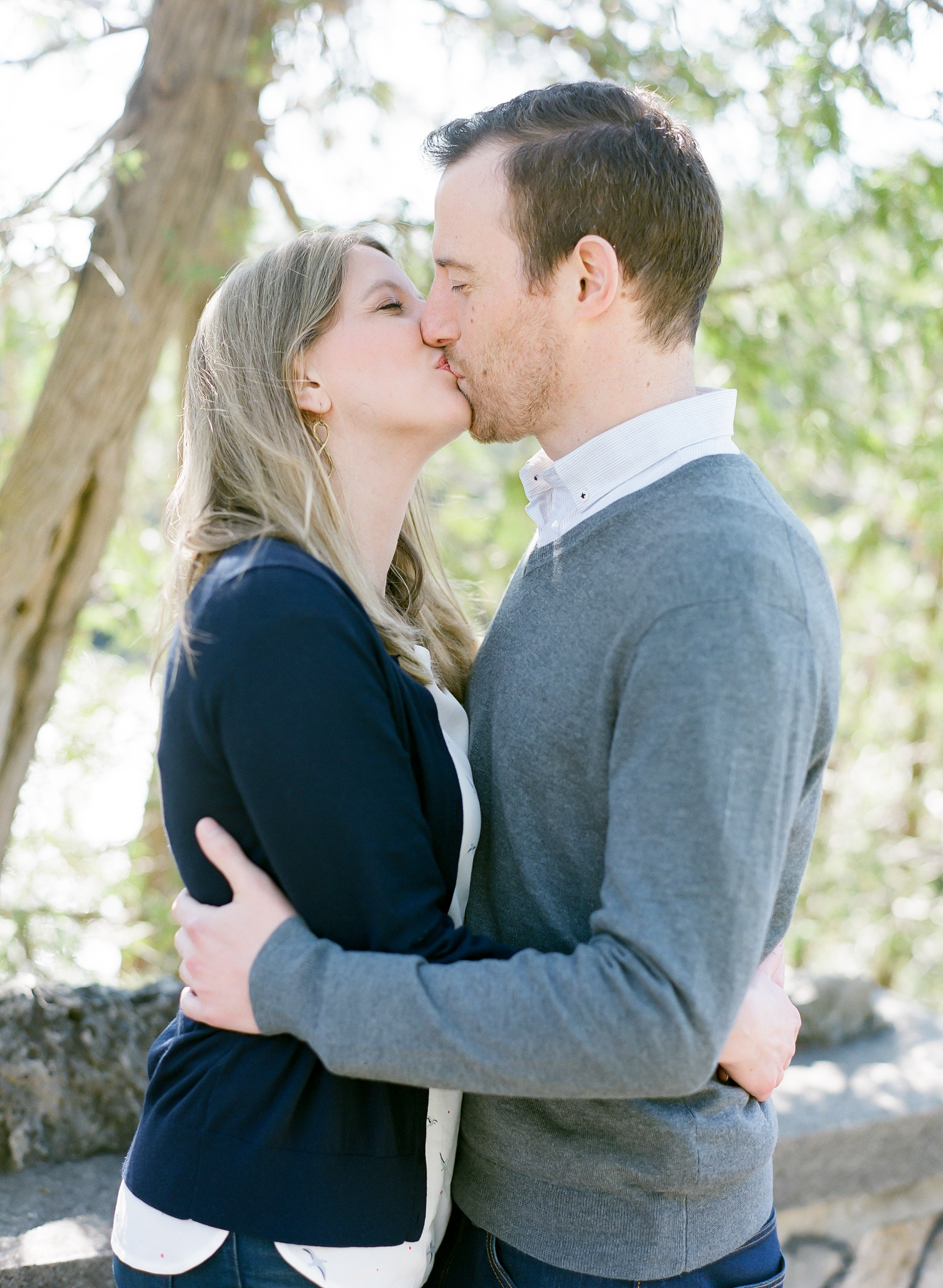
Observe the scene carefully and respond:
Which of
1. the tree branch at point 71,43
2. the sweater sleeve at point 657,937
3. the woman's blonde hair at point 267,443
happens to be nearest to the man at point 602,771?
the sweater sleeve at point 657,937

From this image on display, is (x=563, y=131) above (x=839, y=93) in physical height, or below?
above

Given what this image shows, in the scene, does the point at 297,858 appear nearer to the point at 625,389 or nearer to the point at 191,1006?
the point at 191,1006

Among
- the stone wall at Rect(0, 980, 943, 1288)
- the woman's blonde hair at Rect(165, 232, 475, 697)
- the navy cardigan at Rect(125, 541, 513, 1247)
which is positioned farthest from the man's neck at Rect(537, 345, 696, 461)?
the stone wall at Rect(0, 980, 943, 1288)

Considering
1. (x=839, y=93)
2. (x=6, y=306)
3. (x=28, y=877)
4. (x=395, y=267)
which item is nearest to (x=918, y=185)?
(x=839, y=93)

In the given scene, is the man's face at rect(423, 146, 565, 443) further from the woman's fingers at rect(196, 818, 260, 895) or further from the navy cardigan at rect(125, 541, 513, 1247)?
the woman's fingers at rect(196, 818, 260, 895)

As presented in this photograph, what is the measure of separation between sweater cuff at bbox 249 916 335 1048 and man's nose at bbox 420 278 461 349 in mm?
985

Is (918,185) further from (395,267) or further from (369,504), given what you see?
(369,504)

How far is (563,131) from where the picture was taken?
1624 millimetres

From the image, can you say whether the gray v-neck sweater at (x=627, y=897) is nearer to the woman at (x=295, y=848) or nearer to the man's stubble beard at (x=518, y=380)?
the woman at (x=295, y=848)

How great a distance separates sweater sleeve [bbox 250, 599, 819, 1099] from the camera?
43.9 inches

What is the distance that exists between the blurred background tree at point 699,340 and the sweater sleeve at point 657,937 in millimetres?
1358

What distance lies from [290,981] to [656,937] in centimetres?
42

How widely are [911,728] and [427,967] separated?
7.07 m

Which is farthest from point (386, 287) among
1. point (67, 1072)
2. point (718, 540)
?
point (67, 1072)
